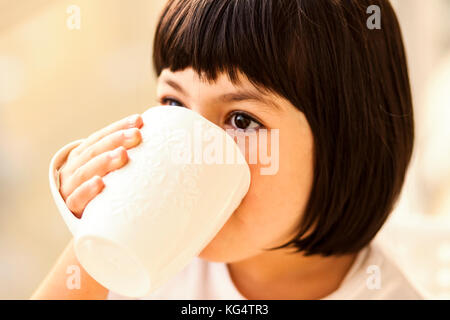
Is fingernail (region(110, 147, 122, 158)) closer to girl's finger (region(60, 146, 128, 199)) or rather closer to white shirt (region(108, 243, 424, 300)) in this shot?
girl's finger (region(60, 146, 128, 199))

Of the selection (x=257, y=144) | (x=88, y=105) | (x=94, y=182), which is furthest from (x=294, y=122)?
(x=88, y=105)

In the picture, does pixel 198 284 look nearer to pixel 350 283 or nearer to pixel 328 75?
pixel 350 283

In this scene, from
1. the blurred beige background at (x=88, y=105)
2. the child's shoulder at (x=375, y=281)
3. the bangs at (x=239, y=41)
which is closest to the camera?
the bangs at (x=239, y=41)

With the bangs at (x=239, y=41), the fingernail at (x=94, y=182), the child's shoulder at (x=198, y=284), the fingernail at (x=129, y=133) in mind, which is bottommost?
the child's shoulder at (x=198, y=284)

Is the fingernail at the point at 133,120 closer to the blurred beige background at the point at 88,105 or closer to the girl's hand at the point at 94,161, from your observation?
the girl's hand at the point at 94,161

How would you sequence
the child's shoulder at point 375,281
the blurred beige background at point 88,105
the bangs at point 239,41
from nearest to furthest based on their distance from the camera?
the bangs at point 239,41
the child's shoulder at point 375,281
the blurred beige background at point 88,105

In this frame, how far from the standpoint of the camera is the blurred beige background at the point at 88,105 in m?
1.11

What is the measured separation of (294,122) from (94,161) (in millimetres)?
266

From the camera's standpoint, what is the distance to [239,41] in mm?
610

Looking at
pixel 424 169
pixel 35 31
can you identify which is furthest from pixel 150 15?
pixel 424 169

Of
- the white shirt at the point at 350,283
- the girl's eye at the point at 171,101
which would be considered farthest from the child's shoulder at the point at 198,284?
the girl's eye at the point at 171,101

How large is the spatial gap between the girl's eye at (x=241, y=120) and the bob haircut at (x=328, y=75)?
0.05 meters
